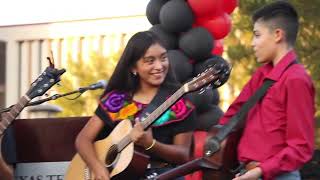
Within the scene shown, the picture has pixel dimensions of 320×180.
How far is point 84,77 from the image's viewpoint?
46.4 ft

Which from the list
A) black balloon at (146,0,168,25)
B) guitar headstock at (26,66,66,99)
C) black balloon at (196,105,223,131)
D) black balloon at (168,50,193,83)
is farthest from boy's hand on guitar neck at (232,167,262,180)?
black balloon at (146,0,168,25)

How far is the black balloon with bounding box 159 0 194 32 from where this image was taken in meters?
6.73

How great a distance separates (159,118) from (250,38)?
4.72 meters

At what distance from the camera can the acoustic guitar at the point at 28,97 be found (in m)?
4.33

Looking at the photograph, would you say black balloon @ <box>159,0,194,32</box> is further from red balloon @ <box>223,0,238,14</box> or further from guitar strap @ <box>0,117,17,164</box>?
guitar strap @ <box>0,117,17,164</box>

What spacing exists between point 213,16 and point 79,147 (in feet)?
11.0

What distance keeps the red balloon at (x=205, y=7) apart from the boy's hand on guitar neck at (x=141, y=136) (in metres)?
3.44

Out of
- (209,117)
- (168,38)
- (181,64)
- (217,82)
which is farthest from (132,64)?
(209,117)

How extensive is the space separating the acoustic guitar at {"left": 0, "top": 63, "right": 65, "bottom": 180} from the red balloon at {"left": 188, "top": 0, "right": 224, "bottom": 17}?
267cm

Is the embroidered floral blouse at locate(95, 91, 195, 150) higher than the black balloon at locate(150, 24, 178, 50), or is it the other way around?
the black balloon at locate(150, 24, 178, 50)

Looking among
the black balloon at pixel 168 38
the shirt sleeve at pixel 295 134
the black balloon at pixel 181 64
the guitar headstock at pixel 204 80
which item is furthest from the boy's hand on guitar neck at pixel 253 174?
the black balloon at pixel 168 38

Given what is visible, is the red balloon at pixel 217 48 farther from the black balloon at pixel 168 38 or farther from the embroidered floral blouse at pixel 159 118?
the embroidered floral blouse at pixel 159 118

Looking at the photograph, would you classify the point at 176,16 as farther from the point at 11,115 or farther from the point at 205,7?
the point at 11,115

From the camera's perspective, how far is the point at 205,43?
6797 mm
